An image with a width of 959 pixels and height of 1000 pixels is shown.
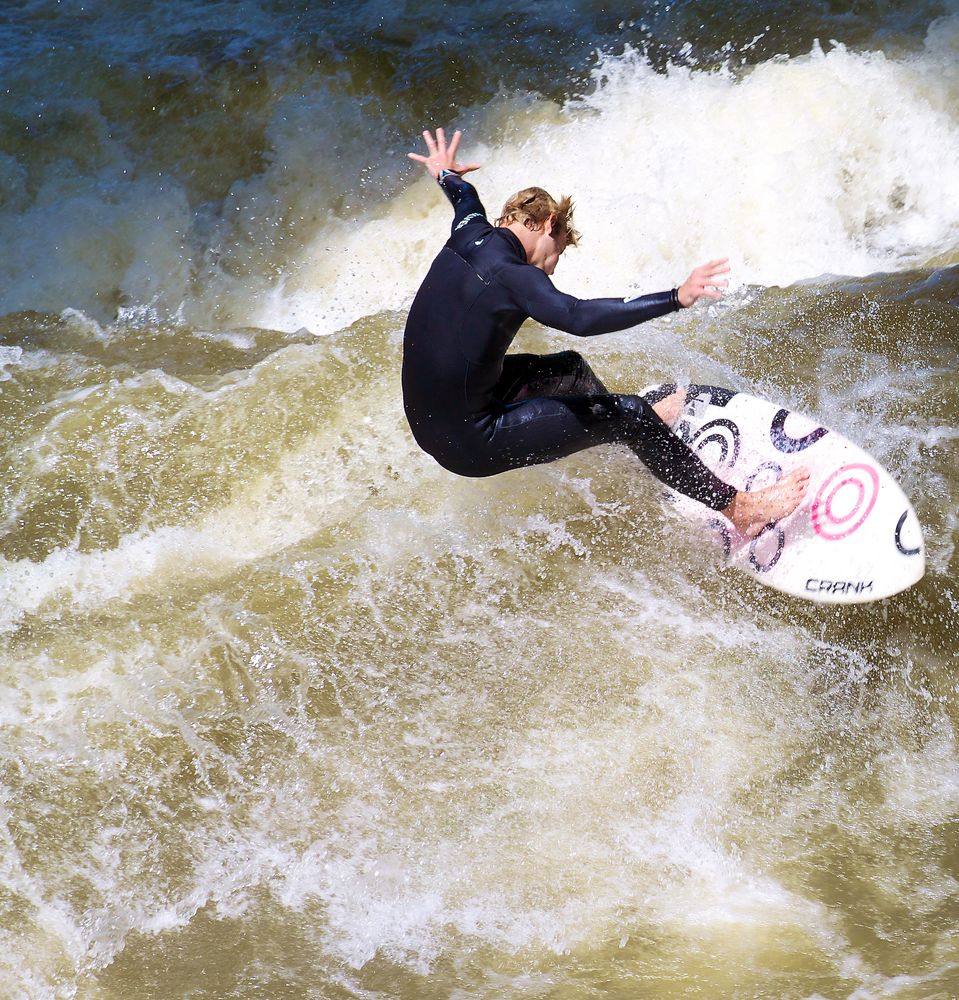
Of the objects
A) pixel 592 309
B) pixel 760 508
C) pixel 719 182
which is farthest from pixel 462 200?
pixel 719 182

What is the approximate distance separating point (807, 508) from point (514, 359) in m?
1.29

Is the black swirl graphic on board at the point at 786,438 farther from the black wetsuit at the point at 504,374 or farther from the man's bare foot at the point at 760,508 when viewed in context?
the black wetsuit at the point at 504,374

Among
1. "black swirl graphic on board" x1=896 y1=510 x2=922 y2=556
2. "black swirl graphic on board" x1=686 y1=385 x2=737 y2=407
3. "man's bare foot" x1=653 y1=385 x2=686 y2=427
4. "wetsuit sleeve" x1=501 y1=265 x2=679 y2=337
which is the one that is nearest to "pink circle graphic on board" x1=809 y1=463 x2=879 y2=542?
"black swirl graphic on board" x1=896 y1=510 x2=922 y2=556

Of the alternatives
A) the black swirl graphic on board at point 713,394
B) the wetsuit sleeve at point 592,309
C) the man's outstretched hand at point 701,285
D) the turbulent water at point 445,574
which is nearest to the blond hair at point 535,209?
the wetsuit sleeve at point 592,309

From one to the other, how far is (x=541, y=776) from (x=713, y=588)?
42.5 inches

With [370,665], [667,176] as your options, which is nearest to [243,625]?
[370,665]

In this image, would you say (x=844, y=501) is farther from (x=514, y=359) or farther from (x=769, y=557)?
(x=514, y=359)

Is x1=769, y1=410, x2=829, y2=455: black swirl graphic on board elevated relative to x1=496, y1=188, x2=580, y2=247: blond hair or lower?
lower

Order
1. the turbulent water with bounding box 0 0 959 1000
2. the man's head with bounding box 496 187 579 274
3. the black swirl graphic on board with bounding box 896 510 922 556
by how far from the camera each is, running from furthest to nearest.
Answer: the black swirl graphic on board with bounding box 896 510 922 556
the man's head with bounding box 496 187 579 274
the turbulent water with bounding box 0 0 959 1000

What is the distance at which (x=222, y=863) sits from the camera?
3.42 m

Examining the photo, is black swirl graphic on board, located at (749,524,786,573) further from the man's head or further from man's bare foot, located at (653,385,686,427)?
the man's head

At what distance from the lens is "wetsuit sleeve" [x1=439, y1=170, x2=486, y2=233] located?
356 centimetres

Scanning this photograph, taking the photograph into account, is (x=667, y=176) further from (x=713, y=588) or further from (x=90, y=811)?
(x=90, y=811)

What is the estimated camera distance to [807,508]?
13.9 ft
